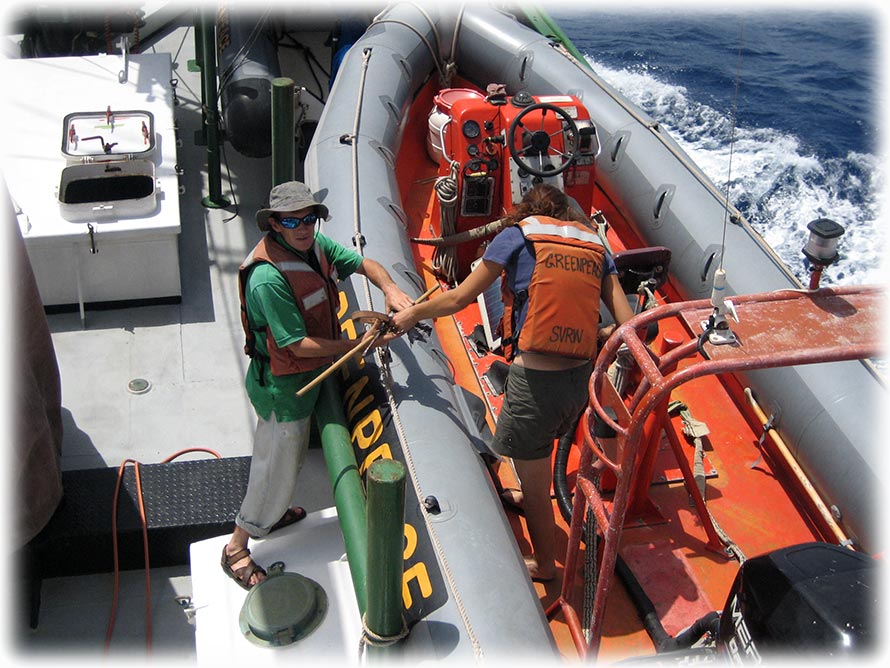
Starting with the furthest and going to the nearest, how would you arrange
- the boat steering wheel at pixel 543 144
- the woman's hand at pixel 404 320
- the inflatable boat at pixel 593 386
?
the boat steering wheel at pixel 543 144 → the woman's hand at pixel 404 320 → the inflatable boat at pixel 593 386

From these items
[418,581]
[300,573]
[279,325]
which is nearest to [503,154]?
[279,325]

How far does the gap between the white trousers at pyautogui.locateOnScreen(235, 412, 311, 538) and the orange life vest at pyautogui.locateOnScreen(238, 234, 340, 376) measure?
190 mm

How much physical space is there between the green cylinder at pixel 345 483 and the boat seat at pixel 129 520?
60 centimetres

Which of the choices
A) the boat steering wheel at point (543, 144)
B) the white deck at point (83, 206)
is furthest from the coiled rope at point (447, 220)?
the white deck at point (83, 206)

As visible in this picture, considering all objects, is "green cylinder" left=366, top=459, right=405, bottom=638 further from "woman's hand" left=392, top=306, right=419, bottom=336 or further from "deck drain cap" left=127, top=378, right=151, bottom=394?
"deck drain cap" left=127, top=378, right=151, bottom=394

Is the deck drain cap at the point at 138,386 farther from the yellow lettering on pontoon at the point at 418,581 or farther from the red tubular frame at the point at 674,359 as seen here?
the red tubular frame at the point at 674,359

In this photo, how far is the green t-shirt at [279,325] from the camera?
93.2 inches

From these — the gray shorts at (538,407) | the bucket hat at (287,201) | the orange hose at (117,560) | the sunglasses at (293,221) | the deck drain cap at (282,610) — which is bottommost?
the orange hose at (117,560)

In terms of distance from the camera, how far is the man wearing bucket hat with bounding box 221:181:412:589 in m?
2.39

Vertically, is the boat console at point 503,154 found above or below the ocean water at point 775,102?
above

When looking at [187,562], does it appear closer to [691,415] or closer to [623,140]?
[691,415]

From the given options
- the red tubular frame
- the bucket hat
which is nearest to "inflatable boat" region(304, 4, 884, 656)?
the red tubular frame

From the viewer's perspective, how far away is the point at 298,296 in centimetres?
246

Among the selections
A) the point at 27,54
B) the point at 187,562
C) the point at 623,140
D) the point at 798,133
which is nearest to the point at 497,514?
the point at 187,562
